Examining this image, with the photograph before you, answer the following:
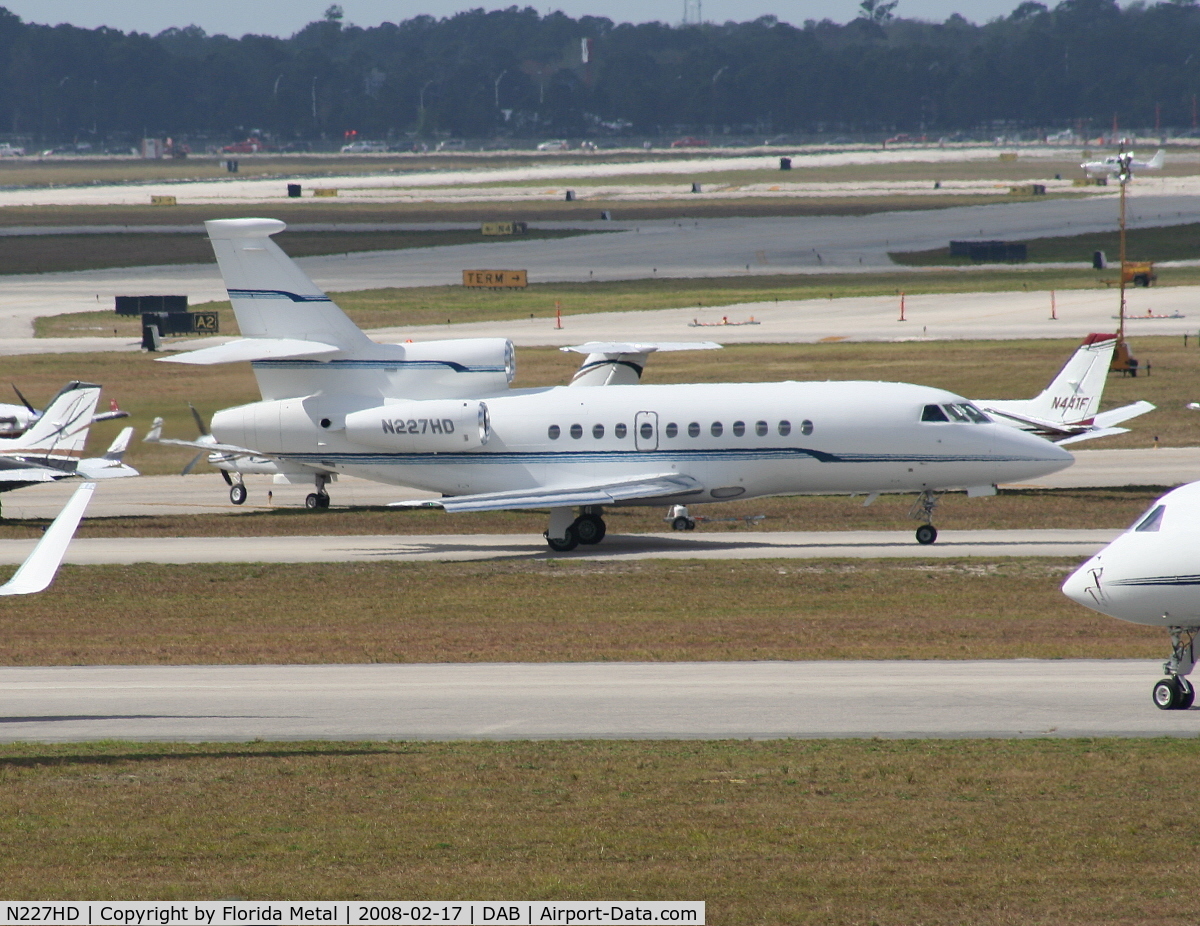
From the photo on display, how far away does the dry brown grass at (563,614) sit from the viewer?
2631 cm

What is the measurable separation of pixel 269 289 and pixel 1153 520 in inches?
956

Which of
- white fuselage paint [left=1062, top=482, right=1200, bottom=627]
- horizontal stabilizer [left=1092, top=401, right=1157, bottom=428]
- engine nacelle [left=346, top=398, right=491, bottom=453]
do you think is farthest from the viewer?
horizontal stabilizer [left=1092, top=401, right=1157, bottom=428]

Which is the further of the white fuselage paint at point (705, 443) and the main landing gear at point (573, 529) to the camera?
the main landing gear at point (573, 529)

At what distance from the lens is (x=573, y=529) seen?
37.8 meters

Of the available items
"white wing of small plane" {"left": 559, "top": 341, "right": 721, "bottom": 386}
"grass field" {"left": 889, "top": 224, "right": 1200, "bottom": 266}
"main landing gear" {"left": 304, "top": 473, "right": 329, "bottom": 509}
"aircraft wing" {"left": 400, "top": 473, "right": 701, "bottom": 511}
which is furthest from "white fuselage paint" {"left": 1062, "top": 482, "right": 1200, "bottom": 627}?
"grass field" {"left": 889, "top": 224, "right": 1200, "bottom": 266}

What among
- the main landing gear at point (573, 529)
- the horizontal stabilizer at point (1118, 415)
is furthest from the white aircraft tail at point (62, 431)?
the horizontal stabilizer at point (1118, 415)

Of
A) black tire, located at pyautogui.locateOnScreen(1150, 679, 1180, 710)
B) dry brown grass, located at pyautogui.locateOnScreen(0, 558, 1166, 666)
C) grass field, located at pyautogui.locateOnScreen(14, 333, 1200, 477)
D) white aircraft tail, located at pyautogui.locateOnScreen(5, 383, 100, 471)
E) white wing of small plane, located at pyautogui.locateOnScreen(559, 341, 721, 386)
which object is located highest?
white wing of small plane, located at pyautogui.locateOnScreen(559, 341, 721, 386)

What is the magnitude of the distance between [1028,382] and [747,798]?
1962 inches

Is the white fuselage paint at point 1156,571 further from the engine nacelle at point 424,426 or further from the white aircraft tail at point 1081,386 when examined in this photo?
the white aircraft tail at point 1081,386

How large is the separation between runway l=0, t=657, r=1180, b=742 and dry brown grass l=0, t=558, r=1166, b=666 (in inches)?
37.4

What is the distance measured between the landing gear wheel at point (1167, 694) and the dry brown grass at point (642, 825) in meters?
1.89

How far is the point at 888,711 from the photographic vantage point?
71.7ft

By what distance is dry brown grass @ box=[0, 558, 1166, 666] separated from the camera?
26.3 metres

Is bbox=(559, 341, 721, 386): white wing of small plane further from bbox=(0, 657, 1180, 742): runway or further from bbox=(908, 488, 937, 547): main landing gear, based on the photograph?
bbox=(0, 657, 1180, 742): runway
